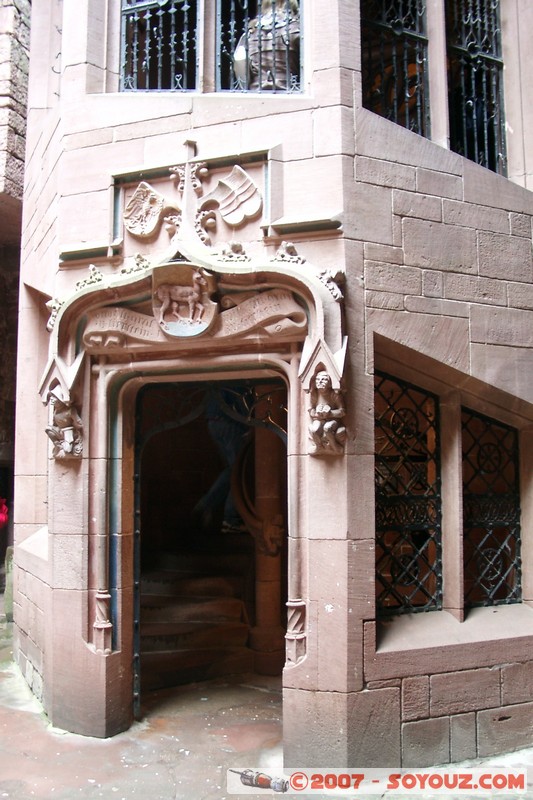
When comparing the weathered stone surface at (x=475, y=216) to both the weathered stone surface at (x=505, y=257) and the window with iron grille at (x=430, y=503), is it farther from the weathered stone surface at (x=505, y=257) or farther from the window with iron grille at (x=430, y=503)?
the window with iron grille at (x=430, y=503)

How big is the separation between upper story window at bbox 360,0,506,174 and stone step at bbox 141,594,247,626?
438 cm

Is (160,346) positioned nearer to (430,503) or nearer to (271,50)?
(430,503)

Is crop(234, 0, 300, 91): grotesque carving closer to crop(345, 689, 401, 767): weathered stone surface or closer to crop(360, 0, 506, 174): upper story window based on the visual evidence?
Result: crop(360, 0, 506, 174): upper story window

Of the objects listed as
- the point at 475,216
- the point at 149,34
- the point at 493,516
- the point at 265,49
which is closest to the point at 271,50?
the point at 265,49

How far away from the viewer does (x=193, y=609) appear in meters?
6.82

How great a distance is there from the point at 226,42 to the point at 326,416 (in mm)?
3137

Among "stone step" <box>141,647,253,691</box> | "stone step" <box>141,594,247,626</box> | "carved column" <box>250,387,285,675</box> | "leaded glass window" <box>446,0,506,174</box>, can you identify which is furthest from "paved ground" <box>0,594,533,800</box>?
"leaded glass window" <box>446,0,506,174</box>

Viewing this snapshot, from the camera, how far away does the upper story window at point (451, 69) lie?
5.47 meters

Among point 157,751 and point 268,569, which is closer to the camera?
point 157,751

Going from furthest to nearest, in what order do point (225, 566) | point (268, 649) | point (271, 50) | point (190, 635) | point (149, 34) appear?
point (225, 566), point (268, 649), point (190, 635), point (149, 34), point (271, 50)

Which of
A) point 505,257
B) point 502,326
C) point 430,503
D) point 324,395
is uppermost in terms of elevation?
point 505,257

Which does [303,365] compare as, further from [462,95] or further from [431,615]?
[462,95]

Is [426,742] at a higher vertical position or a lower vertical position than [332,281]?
lower

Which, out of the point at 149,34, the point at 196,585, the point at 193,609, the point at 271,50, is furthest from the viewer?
the point at 196,585
